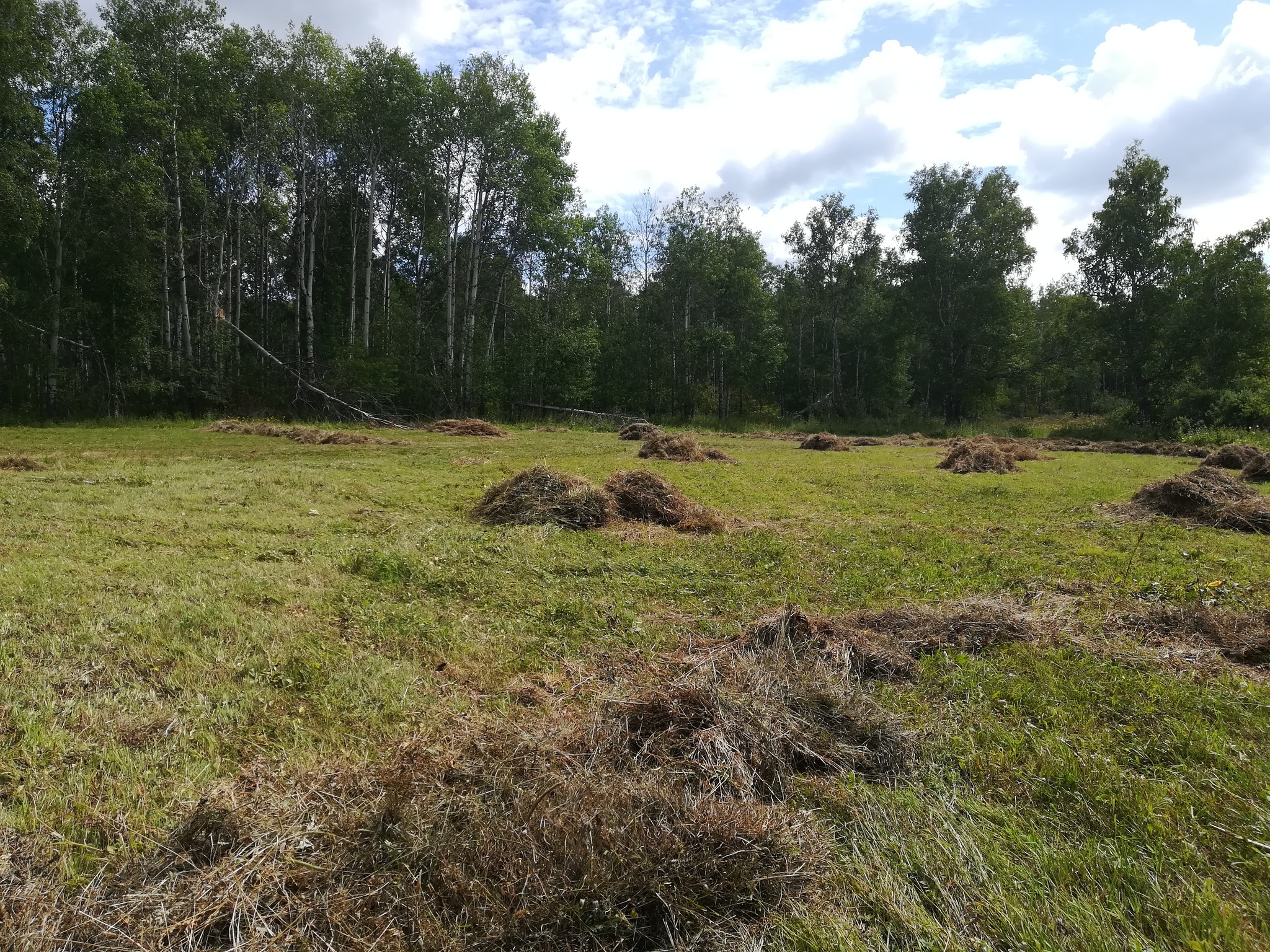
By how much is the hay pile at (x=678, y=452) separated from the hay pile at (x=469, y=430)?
27.0 ft

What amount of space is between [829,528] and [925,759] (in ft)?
22.0

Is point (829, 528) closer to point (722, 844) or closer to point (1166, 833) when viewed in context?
Result: point (1166, 833)

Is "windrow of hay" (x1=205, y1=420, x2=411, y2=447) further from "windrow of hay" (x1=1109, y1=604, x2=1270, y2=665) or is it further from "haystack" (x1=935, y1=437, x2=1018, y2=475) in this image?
"windrow of hay" (x1=1109, y1=604, x2=1270, y2=665)

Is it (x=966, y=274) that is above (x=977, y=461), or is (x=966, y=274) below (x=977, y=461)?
above

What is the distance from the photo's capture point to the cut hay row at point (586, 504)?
925cm

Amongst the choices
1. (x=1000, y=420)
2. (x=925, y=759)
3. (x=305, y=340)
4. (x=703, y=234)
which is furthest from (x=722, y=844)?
(x=1000, y=420)

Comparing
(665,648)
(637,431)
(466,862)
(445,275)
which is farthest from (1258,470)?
(445,275)

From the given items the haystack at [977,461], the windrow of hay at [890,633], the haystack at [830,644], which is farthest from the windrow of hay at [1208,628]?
the haystack at [977,461]

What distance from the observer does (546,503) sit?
9.38 m

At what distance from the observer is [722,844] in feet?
7.84


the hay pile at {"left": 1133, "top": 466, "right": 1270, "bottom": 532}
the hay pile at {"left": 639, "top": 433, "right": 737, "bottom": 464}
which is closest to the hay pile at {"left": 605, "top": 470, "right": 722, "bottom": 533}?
the hay pile at {"left": 1133, "top": 466, "right": 1270, "bottom": 532}

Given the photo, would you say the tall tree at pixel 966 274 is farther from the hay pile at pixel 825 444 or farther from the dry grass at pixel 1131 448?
the hay pile at pixel 825 444

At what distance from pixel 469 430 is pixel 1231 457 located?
24870mm

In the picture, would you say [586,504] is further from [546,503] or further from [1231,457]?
[1231,457]
